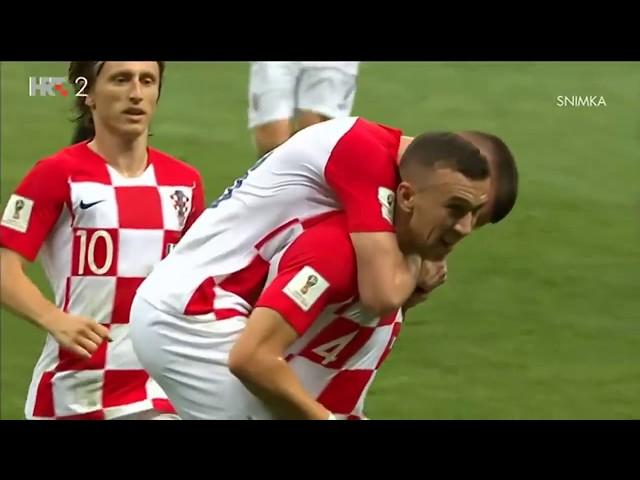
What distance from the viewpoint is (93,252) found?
9.18ft

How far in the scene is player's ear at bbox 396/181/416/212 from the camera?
2.30m

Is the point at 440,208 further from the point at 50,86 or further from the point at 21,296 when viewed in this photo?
the point at 50,86

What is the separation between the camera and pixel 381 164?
232 centimetres

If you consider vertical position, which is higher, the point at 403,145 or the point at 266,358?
the point at 403,145

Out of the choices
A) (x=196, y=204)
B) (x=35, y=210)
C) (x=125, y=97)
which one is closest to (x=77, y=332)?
(x=35, y=210)

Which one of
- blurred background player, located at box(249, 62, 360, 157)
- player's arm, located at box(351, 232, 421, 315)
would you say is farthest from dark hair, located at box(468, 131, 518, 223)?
blurred background player, located at box(249, 62, 360, 157)

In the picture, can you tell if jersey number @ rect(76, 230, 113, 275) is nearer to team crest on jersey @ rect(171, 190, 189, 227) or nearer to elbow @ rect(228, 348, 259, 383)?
team crest on jersey @ rect(171, 190, 189, 227)

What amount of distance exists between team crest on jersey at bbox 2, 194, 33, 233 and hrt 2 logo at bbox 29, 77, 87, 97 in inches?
12.3

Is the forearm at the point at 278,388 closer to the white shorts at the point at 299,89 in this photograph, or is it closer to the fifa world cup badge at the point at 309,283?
the fifa world cup badge at the point at 309,283

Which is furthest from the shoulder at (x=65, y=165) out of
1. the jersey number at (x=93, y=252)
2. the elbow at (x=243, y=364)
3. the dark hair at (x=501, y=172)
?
the dark hair at (x=501, y=172)

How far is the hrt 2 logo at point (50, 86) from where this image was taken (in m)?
2.96

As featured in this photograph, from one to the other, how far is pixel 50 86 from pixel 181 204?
2.18 feet

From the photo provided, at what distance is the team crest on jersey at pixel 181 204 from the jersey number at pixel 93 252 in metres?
0.16

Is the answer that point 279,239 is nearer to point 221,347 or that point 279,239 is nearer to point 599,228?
point 221,347
